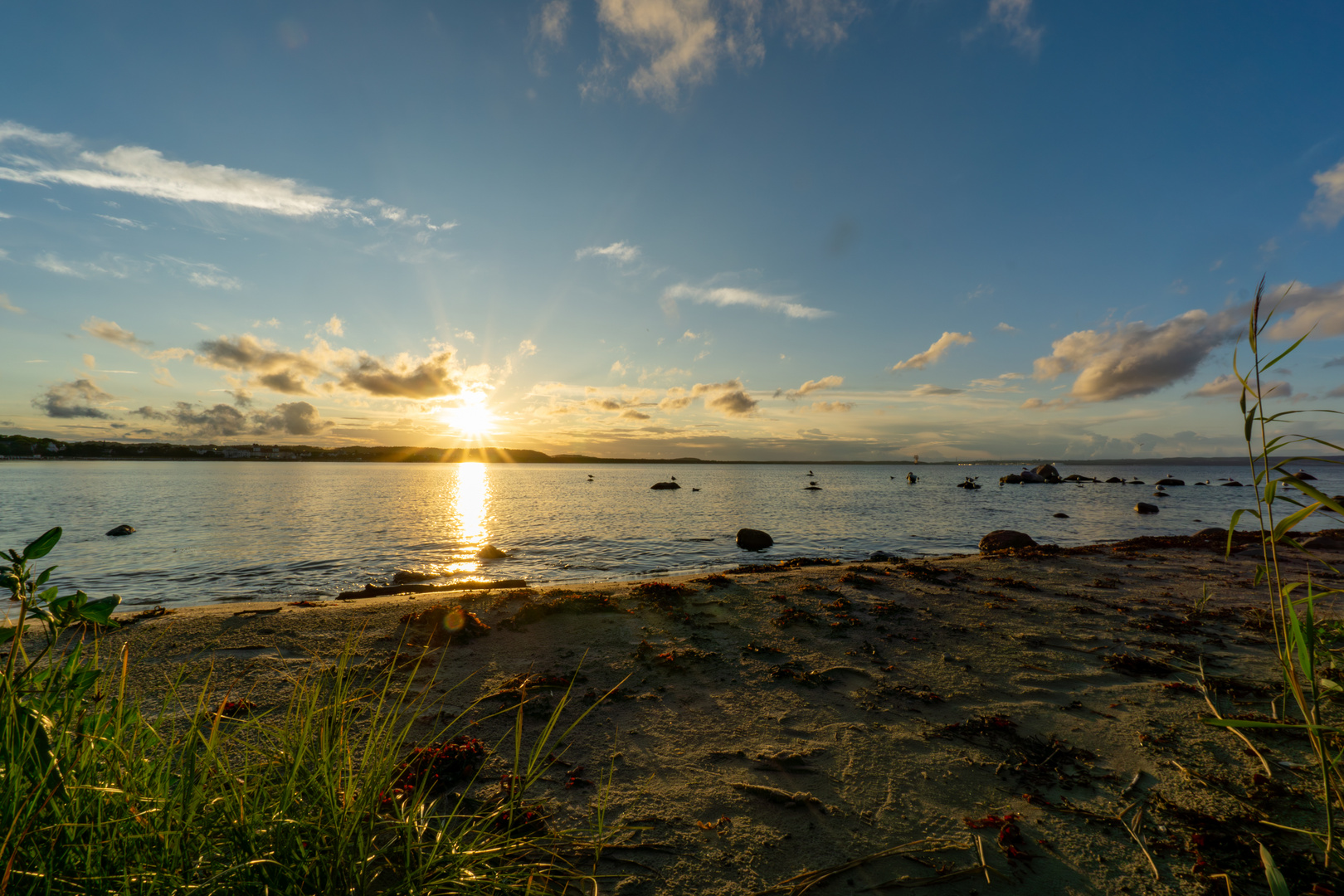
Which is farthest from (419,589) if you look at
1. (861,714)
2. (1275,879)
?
(1275,879)

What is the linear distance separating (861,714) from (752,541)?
19.5m

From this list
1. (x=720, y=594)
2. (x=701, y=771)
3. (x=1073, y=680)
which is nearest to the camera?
(x=701, y=771)

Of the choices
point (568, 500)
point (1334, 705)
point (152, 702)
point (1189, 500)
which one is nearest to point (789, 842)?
point (1334, 705)

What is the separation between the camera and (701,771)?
4.92 meters

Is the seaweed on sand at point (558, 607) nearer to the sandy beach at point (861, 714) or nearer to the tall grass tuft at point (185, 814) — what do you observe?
the sandy beach at point (861, 714)

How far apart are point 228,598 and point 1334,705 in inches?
817

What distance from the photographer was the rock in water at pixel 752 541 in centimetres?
2516

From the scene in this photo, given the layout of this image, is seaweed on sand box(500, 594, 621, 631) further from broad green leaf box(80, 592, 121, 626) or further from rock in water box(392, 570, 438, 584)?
rock in water box(392, 570, 438, 584)

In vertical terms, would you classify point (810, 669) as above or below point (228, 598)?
above

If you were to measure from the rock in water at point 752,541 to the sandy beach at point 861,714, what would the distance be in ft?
44.1

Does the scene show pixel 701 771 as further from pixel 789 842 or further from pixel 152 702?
pixel 152 702

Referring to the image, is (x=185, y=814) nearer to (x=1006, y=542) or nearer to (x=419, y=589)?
(x=419, y=589)

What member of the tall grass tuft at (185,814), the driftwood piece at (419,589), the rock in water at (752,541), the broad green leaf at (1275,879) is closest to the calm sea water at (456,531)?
the rock in water at (752,541)

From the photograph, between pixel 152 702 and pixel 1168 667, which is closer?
pixel 152 702
